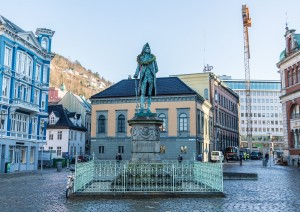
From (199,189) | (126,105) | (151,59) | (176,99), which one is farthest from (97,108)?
(199,189)

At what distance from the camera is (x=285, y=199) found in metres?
13.9

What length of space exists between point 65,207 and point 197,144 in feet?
131

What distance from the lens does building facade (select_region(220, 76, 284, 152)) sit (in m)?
157

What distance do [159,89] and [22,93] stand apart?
21.2 meters

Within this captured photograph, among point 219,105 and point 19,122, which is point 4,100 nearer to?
point 19,122

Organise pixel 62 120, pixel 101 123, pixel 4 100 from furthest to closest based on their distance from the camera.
Answer: pixel 62 120 < pixel 101 123 < pixel 4 100

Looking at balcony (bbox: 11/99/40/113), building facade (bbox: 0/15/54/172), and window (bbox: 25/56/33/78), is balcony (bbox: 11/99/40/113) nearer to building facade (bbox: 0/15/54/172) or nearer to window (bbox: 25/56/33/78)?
building facade (bbox: 0/15/54/172)

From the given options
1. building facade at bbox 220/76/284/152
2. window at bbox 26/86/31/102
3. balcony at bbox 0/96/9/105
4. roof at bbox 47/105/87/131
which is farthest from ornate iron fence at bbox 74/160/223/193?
building facade at bbox 220/76/284/152

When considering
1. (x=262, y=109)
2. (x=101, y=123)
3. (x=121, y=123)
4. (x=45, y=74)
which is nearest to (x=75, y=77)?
(x=262, y=109)

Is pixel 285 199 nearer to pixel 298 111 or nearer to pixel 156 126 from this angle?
pixel 156 126

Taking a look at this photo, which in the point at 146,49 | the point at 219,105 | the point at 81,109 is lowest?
the point at 146,49

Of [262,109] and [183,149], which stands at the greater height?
[262,109]

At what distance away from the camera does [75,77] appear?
16275cm

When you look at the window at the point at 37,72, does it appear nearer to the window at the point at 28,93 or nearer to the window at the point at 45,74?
the window at the point at 45,74
